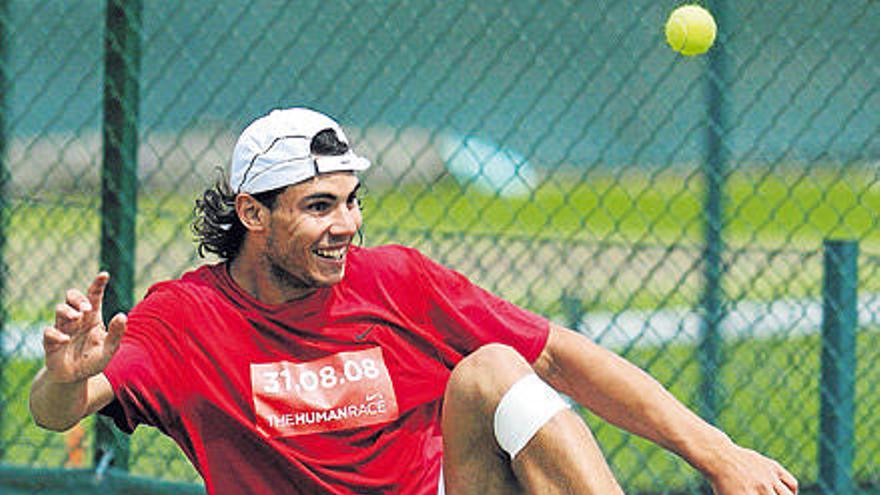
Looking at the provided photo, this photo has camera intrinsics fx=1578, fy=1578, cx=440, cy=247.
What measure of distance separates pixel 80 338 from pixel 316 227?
1.97 feet

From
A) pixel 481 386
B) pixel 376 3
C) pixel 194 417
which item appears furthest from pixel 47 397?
pixel 376 3

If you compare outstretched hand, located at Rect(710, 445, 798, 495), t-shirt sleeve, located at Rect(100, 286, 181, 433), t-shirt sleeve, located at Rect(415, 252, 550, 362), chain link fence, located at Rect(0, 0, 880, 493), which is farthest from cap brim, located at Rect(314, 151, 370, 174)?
chain link fence, located at Rect(0, 0, 880, 493)

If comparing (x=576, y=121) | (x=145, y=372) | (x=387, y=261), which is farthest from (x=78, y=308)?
(x=576, y=121)

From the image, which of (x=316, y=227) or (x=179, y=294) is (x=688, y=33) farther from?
(x=179, y=294)

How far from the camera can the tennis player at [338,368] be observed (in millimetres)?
3209

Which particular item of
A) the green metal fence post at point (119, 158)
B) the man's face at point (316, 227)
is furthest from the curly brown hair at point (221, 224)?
the green metal fence post at point (119, 158)

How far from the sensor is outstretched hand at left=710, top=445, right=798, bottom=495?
3.12 meters

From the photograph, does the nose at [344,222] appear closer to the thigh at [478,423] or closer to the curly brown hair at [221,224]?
the curly brown hair at [221,224]

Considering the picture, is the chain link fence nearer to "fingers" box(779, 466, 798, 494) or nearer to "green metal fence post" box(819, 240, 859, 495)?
"green metal fence post" box(819, 240, 859, 495)

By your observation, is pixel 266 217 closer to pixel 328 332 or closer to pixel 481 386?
pixel 328 332

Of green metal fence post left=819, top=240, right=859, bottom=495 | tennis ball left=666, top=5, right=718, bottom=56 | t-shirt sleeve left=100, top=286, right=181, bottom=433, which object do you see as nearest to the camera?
t-shirt sleeve left=100, top=286, right=181, bottom=433

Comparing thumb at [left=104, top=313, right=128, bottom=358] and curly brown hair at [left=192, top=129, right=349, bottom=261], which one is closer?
thumb at [left=104, top=313, right=128, bottom=358]

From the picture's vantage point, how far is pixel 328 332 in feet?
11.1

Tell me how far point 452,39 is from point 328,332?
2.44m
